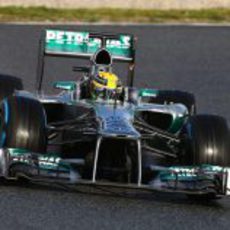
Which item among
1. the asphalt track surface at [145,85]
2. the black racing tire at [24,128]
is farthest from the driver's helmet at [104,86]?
the asphalt track surface at [145,85]

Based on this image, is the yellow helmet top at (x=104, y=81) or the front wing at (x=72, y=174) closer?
the front wing at (x=72, y=174)

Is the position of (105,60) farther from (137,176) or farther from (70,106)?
(137,176)

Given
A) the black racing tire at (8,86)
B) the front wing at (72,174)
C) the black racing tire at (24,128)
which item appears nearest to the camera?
the front wing at (72,174)

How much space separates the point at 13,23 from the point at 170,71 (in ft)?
11.8

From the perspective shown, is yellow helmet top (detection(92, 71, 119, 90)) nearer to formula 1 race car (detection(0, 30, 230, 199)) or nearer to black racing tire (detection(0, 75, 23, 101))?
formula 1 race car (detection(0, 30, 230, 199))

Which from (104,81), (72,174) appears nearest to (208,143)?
(72,174)

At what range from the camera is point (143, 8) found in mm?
19484

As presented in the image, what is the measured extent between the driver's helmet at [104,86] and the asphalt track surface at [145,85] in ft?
3.90

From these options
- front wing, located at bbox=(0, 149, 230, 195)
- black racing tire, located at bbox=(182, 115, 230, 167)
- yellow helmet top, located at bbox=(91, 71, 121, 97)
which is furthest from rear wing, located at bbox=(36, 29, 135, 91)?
front wing, located at bbox=(0, 149, 230, 195)

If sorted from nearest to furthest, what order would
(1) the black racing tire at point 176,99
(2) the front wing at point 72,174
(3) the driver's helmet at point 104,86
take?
(2) the front wing at point 72,174
(3) the driver's helmet at point 104,86
(1) the black racing tire at point 176,99

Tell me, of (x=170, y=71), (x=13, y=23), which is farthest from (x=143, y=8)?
(x=170, y=71)

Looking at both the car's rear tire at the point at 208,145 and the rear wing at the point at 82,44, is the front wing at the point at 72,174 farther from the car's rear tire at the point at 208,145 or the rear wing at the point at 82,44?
the rear wing at the point at 82,44

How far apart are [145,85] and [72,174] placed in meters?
6.49

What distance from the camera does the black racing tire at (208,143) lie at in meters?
7.91
